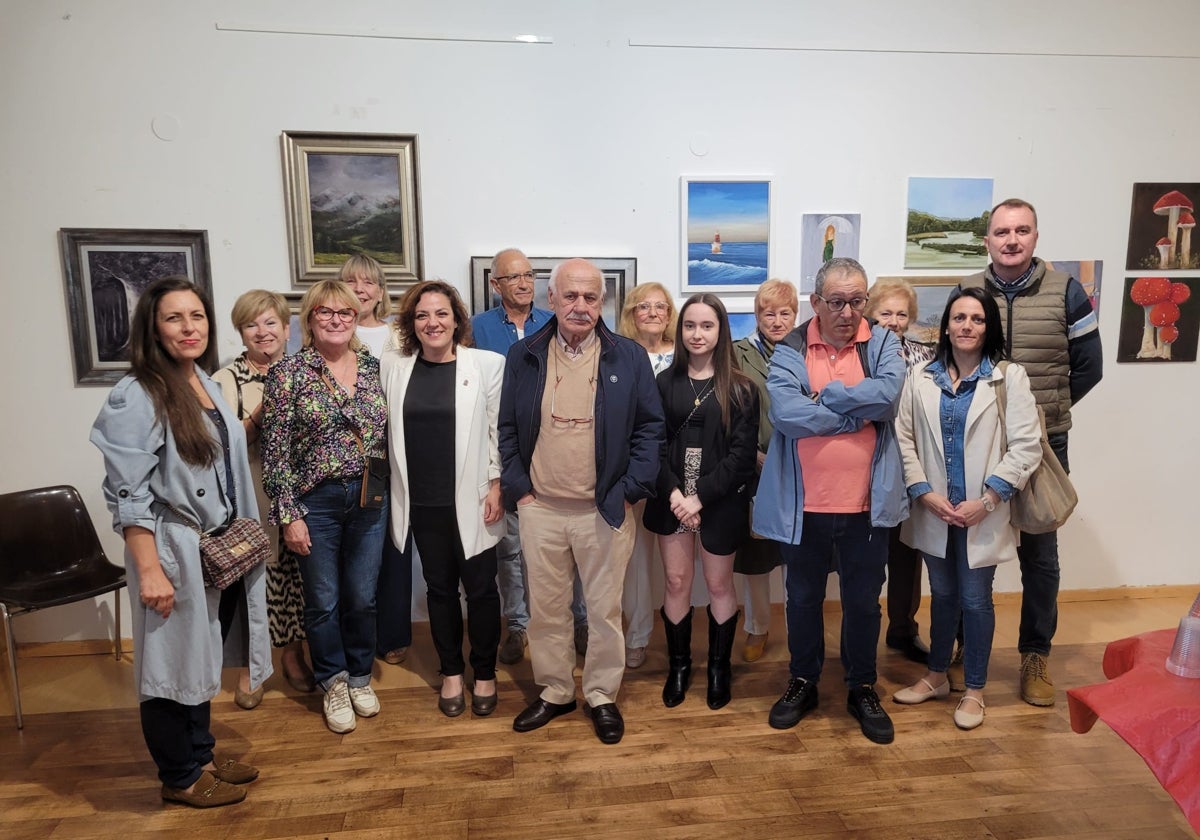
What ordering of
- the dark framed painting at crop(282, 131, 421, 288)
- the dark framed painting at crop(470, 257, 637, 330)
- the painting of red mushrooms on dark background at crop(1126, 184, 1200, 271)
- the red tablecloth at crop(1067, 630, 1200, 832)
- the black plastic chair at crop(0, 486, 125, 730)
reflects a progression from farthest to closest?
the painting of red mushrooms on dark background at crop(1126, 184, 1200, 271) → the dark framed painting at crop(470, 257, 637, 330) → the dark framed painting at crop(282, 131, 421, 288) → the black plastic chair at crop(0, 486, 125, 730) → the red tablecloth at crop(1067, 630, 1200, 832)

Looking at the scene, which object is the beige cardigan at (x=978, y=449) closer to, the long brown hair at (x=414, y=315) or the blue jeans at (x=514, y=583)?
the blue jeans at (x=514, y=583)

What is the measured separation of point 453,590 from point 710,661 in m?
1.09

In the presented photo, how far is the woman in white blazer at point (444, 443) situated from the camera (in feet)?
8.95

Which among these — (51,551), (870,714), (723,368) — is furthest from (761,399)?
(51,551)

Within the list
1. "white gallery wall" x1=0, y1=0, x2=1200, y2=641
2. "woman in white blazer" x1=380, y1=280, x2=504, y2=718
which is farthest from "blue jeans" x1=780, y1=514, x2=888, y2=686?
"white gallery wall" x1=0, y1=0, x2=1200, y2=641

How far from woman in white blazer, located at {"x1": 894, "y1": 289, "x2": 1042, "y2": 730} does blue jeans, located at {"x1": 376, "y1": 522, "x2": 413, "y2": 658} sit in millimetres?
2020

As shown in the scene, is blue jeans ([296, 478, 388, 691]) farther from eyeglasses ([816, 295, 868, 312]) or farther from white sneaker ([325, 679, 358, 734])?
eyeglasses ([816, 295, 868, 312])

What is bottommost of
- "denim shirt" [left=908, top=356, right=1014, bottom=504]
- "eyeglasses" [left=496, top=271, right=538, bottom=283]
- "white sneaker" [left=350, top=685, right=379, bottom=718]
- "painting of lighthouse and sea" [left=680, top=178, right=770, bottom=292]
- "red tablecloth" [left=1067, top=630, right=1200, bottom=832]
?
"white sneaker" [left=350, top=685, right=379, bottom=718]

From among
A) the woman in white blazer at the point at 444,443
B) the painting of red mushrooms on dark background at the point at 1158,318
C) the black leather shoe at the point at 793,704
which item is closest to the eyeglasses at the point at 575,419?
the woman in white blazer at the point at 444,443

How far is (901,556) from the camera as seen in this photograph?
340 centimetres

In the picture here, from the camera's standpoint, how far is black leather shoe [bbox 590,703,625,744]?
8.94 feet

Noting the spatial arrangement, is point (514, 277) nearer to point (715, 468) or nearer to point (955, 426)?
point (715, 468)

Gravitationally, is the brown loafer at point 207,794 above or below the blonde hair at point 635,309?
below

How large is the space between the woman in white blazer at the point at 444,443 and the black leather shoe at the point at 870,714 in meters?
1.49
